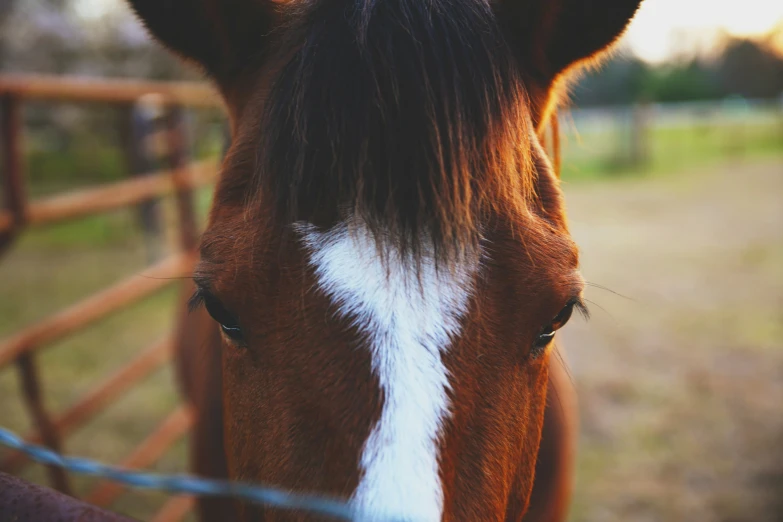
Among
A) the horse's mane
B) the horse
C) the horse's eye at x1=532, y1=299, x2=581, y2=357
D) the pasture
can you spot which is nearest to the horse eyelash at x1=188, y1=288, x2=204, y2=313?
the horse

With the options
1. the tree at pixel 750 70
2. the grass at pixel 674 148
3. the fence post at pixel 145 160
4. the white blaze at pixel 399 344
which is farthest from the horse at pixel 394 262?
the tree at pixel 750 70

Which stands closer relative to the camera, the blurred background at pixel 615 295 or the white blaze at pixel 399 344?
the white blaze at pixel 399 344

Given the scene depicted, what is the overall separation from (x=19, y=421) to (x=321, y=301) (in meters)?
4.43

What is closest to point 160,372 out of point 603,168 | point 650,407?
point 650,407

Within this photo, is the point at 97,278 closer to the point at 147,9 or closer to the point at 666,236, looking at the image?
the point at 147,9

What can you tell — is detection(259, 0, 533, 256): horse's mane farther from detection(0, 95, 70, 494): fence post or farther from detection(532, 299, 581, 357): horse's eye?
detection(0, 95, 70, 494): fence post

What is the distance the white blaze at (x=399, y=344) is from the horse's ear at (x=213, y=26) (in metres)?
0.52

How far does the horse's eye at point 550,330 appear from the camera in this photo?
103cm

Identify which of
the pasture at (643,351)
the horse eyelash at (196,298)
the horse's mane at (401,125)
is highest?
the horse's mane at (401,125)

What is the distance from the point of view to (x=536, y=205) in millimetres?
1058

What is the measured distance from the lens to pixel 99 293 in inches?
123

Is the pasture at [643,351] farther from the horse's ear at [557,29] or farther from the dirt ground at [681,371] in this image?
the horse's ear at [557,29]

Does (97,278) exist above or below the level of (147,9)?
below

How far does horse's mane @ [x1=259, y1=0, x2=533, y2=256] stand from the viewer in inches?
35.1
